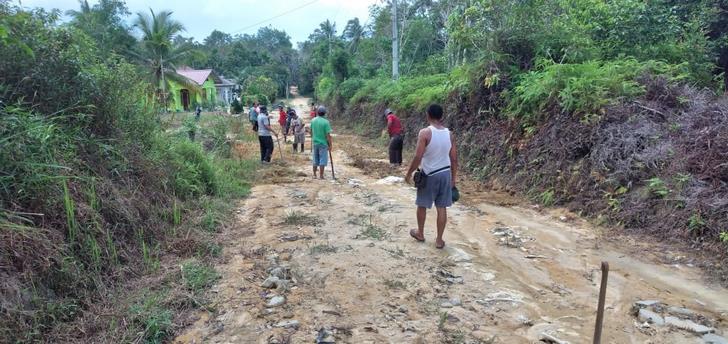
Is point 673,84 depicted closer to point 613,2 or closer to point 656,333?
point 613,2

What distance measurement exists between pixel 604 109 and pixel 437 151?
12.5 ft

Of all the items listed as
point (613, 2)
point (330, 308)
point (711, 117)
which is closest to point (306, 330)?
point (330, 308)

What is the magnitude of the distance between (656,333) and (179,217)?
4.95 metres

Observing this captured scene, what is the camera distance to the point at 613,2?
10.2m

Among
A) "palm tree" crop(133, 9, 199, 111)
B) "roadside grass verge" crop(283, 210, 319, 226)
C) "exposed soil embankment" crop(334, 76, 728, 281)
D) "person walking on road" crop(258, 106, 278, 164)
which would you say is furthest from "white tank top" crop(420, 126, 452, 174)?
"palm tree" crop(133, 9, 199, 111)

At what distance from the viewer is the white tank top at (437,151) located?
15.9ft

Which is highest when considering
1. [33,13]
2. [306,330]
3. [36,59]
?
[33,13]

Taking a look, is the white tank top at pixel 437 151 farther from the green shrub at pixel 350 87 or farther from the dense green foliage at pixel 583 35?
the green shrub at pixel 350 87

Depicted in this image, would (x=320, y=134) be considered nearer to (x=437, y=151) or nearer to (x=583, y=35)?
(x=437, y=151)

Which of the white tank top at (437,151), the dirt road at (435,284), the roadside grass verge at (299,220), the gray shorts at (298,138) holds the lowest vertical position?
the dirt road at (435,284)

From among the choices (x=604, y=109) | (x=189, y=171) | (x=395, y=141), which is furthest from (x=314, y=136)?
(x=604, y=109)

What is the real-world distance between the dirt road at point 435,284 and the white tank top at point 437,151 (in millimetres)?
942

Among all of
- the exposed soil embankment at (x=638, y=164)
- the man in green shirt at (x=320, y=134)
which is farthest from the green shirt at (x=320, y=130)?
the exposed soil embankment at (x=638, y=164)

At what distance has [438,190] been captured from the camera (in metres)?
4.98
